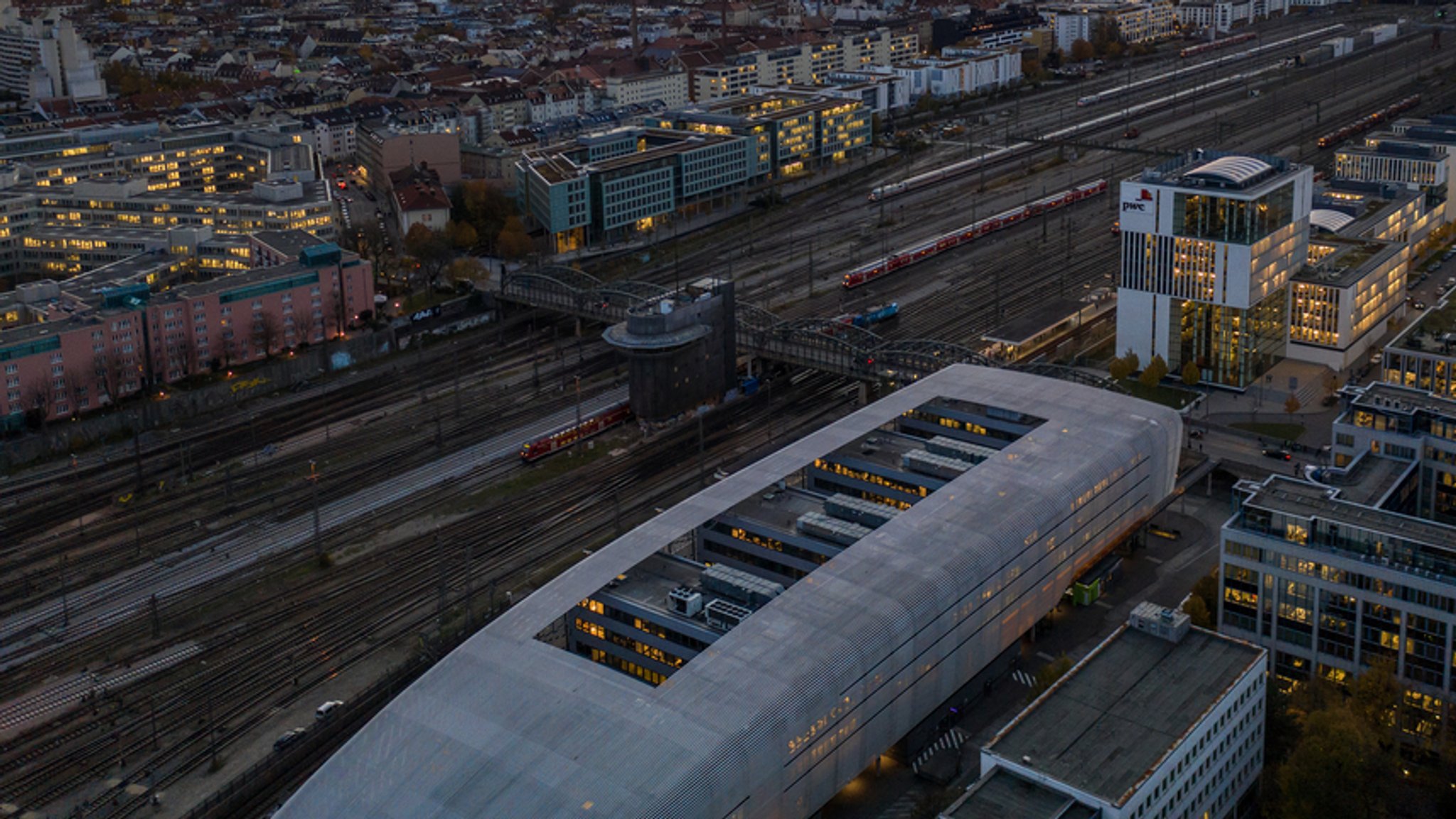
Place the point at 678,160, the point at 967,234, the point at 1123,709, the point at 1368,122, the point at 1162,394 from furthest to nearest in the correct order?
the point at 1368,122 → the point at 678,160 → the point at 967,234 → the point at 1162,394 → the point at 1123,709

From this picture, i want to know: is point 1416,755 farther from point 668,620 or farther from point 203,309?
point 203,309

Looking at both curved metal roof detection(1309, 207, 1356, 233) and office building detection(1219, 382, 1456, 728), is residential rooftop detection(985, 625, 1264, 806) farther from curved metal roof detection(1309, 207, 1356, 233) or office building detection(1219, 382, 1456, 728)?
curved metal roof detection(1309, 207, 1356, 233)

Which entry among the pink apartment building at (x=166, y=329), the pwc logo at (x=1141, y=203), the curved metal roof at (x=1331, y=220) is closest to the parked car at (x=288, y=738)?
the pink apartment building at (x=166, y=329)

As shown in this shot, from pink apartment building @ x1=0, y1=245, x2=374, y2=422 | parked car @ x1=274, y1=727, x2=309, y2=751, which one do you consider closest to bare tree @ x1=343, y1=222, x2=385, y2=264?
pink apartment building @ x1=0, y1=245, x2=374, y2=422

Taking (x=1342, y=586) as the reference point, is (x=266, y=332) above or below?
above

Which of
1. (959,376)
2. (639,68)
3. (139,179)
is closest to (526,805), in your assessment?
(959,376)

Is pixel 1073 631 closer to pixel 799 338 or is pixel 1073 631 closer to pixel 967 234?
pixel 799 338

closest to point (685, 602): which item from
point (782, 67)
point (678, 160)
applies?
point (678, 160)
